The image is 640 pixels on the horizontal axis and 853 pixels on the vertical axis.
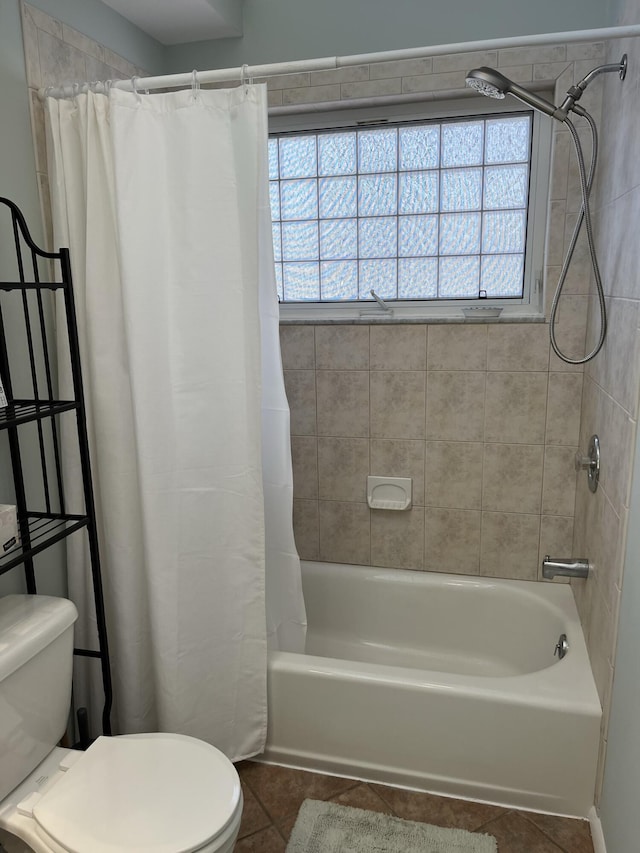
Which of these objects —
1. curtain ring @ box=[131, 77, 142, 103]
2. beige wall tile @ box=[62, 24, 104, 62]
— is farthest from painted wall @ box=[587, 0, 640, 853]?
beige wall tile @ box=[62, 24, 104, 62]

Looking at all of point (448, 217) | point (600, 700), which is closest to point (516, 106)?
point (448, 217)

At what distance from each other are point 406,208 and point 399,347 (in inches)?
21.6

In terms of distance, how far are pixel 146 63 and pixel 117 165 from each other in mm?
898

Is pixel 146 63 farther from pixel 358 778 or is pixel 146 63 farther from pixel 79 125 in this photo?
pixel 358 778

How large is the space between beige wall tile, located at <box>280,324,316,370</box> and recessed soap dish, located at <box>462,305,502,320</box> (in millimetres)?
605

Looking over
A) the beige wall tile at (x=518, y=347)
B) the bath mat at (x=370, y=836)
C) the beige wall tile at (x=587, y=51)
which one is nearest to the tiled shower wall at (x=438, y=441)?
the beige wall tile at (x=518, y=347)

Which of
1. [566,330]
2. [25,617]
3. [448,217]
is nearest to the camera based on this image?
[25,617]

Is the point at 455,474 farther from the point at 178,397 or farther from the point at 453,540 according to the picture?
the point at 178,397

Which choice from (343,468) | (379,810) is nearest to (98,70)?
(343,468)

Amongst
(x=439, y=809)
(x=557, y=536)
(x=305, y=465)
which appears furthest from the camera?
(x=305, y=465)

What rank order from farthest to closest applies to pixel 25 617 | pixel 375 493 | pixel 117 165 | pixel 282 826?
pixel 375 493 → pixel 282 826 → pixel 117 165 → pixel 25 617

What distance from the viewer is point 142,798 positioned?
1.42m

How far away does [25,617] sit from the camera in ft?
5.16

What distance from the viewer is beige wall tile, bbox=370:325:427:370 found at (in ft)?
8.06
